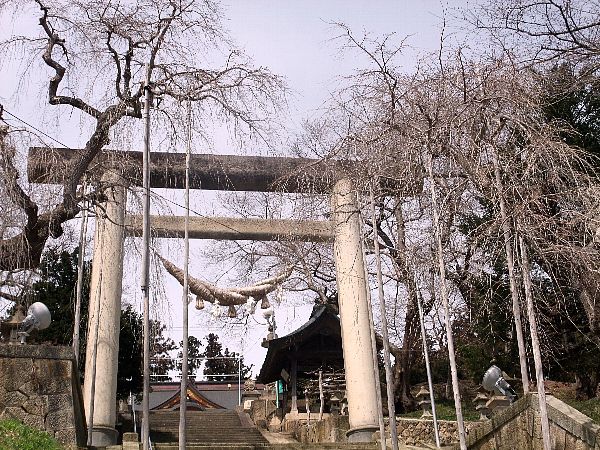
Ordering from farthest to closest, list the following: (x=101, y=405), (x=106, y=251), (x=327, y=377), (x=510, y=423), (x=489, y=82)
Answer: (x=327, y=377)
(x=106, y=251)
(x=101, y=405)
(x=510, y=423)
(x=489, y=82)

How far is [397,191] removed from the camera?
7.57 m

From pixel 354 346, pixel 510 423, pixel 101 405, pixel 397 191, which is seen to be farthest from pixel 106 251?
pixel 510 423

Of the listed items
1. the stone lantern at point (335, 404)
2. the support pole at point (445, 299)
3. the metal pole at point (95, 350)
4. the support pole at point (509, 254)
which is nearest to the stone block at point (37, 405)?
the metal pole at point (95, 350)

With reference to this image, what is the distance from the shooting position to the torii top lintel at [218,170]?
26.0 ft

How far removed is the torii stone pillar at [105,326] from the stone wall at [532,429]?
6.17 m

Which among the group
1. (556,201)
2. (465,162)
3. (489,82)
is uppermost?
(489,82)

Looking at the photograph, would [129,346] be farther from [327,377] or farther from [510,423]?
[510,423]

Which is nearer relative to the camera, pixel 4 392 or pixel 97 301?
pixel 4 392

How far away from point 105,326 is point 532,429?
7331mm

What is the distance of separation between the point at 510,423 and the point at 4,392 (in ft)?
19.6

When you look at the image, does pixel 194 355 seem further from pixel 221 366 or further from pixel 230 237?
pixel 230 237

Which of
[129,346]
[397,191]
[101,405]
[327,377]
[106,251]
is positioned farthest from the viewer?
[327,377]

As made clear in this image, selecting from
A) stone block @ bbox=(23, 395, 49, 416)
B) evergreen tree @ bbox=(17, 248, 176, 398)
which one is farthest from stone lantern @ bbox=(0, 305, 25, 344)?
evergreen tree @ bbox=(17, 248, 176, 398)

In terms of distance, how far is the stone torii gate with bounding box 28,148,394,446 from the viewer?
11539mm
